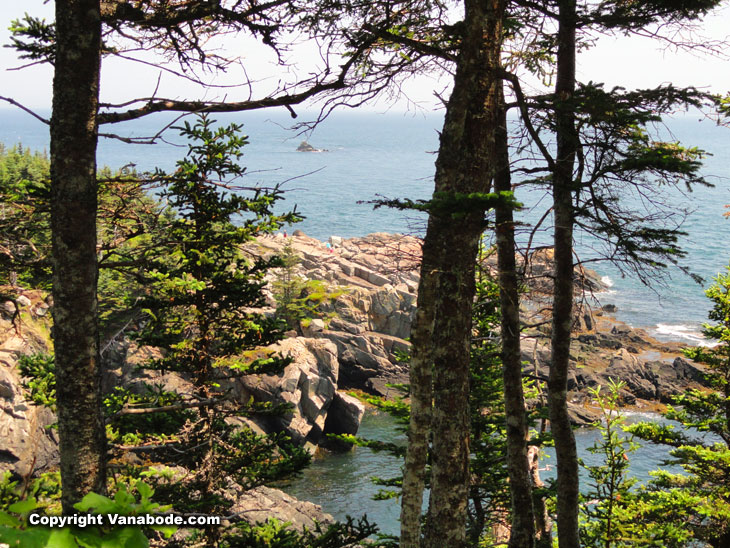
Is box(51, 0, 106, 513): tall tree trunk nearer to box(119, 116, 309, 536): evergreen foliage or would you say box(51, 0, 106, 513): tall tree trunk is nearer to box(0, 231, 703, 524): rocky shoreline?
box(119, 116, 309, 536): evergreen foliage

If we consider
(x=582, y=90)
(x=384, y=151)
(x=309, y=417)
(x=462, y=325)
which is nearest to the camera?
(x=462, y=325)

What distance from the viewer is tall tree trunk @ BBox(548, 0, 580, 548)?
7.89 metres

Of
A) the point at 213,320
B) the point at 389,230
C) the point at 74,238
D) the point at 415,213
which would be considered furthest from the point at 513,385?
the point at 389,230

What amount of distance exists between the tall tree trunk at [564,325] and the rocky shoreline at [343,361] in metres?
14.1

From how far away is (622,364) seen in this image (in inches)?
1475

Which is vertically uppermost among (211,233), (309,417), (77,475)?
(211,233)

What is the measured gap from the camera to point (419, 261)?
656 centimetres

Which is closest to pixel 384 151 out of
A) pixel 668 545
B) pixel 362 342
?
pixel 362 342

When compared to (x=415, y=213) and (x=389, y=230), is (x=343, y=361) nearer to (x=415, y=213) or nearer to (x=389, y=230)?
(x=415, y=213)

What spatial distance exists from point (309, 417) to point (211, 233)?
2248cm

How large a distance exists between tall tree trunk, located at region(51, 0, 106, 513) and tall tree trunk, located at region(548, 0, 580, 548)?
5802 millimetres

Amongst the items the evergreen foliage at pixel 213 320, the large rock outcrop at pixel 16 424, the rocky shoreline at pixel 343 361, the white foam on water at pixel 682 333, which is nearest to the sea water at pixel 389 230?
the white foam on water at pixel 682 333

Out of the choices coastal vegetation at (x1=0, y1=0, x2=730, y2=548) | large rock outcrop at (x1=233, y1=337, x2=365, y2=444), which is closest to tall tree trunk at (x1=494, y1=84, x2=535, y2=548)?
coastal vegetation at (x1=0, y1=0, x2=730, y2=548)

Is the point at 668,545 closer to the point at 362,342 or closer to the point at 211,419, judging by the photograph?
the point at 211,419
